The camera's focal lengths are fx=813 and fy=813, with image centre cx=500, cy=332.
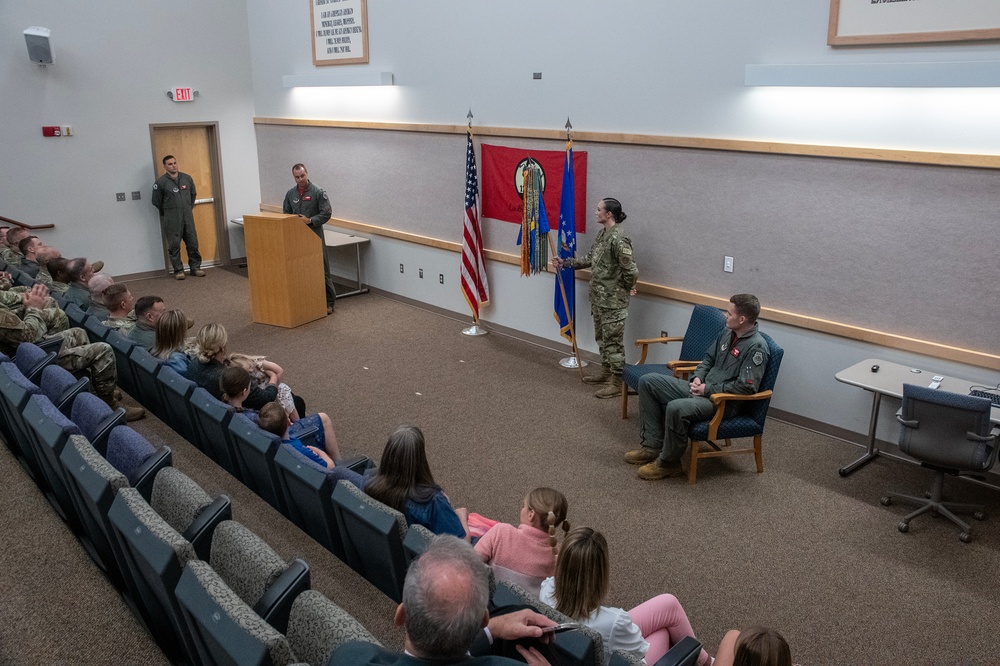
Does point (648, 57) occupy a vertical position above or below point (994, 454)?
above

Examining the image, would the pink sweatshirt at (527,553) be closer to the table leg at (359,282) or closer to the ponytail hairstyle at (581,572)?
the ponytail hairstyle at (581,572)

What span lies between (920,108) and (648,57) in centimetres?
212

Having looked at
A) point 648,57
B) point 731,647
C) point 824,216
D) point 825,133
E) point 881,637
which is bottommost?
point 881,637

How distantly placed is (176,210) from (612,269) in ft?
21.5

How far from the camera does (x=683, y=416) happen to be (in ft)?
16.6

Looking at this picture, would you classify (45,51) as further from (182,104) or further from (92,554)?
(92,554)

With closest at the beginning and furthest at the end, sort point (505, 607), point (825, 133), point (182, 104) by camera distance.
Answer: point (505, 607), point (825, 133), point (182, 104)

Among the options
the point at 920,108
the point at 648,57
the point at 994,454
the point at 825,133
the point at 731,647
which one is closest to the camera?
the point at 731,647

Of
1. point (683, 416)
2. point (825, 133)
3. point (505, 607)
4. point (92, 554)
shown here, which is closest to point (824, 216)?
point (825, 133)

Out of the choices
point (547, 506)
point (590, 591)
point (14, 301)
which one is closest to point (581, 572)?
point (590, 591)

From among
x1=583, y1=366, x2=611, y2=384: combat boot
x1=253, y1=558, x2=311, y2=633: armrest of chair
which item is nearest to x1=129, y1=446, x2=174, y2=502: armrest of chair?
x1=253, y1=558, x2=311, y2=633: armrest of chair

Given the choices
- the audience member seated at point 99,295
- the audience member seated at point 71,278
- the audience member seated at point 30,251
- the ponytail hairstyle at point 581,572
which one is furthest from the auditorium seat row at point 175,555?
the audience member seated at point 30,251

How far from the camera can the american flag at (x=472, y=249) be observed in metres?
7.89

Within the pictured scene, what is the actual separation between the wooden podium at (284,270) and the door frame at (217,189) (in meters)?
3.03
